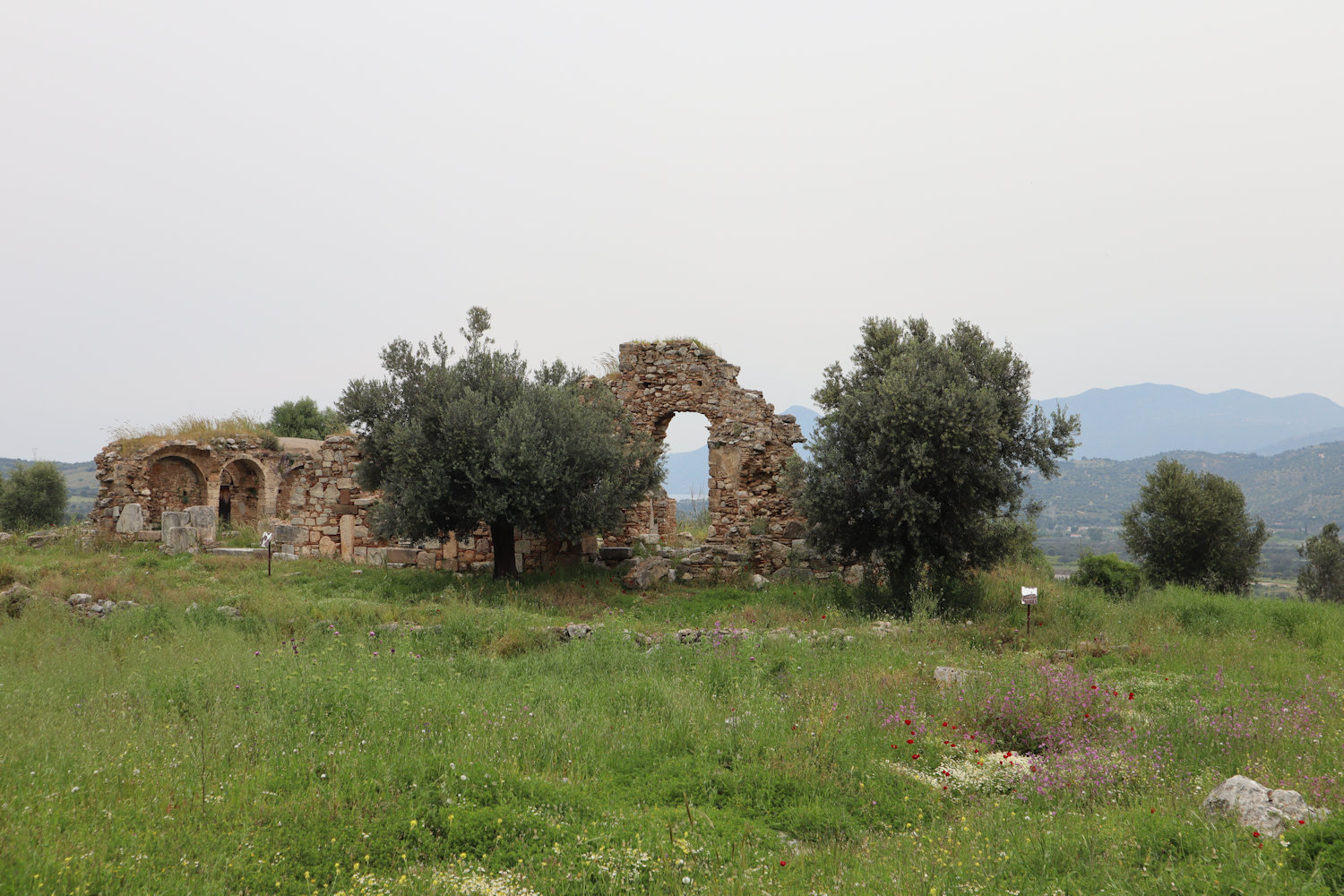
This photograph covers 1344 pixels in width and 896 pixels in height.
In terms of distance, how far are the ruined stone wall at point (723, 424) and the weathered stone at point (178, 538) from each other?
10752 mm

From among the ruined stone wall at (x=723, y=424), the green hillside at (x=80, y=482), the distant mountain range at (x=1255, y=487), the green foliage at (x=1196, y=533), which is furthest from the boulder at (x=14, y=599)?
the distant mountain range at (x=1255, y=487)

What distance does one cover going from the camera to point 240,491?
29469mm

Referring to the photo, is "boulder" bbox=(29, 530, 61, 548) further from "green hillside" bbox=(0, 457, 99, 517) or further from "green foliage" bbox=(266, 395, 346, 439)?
"green hillside" bbox=(0, 457, 99, 517)

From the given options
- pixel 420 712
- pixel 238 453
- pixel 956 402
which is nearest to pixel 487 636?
pixel 420 712

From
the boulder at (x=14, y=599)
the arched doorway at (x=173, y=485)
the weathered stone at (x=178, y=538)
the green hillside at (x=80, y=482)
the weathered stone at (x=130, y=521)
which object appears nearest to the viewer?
the boulder at (x=14, y=599)

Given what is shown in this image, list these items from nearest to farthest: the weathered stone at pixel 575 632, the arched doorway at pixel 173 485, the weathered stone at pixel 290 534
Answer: the weathered stone at pixel 575 632, the weathered stone at pixel 290 534, the arched doorway at pixel 173 485

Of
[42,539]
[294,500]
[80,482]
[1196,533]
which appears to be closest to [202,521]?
[294,500]

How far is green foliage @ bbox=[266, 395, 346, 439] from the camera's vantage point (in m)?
35.7

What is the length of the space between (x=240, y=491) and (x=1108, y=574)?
31013 mm

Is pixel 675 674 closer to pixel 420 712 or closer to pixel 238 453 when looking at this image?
pixel 420 712

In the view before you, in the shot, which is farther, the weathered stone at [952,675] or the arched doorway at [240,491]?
the arched doorway at [240,491]

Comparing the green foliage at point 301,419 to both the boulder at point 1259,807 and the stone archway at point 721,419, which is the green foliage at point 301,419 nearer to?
the stone archway at point 721,419

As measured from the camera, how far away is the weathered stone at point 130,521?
2003 centimetres

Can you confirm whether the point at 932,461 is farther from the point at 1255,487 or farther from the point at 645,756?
the point at 1255,487
